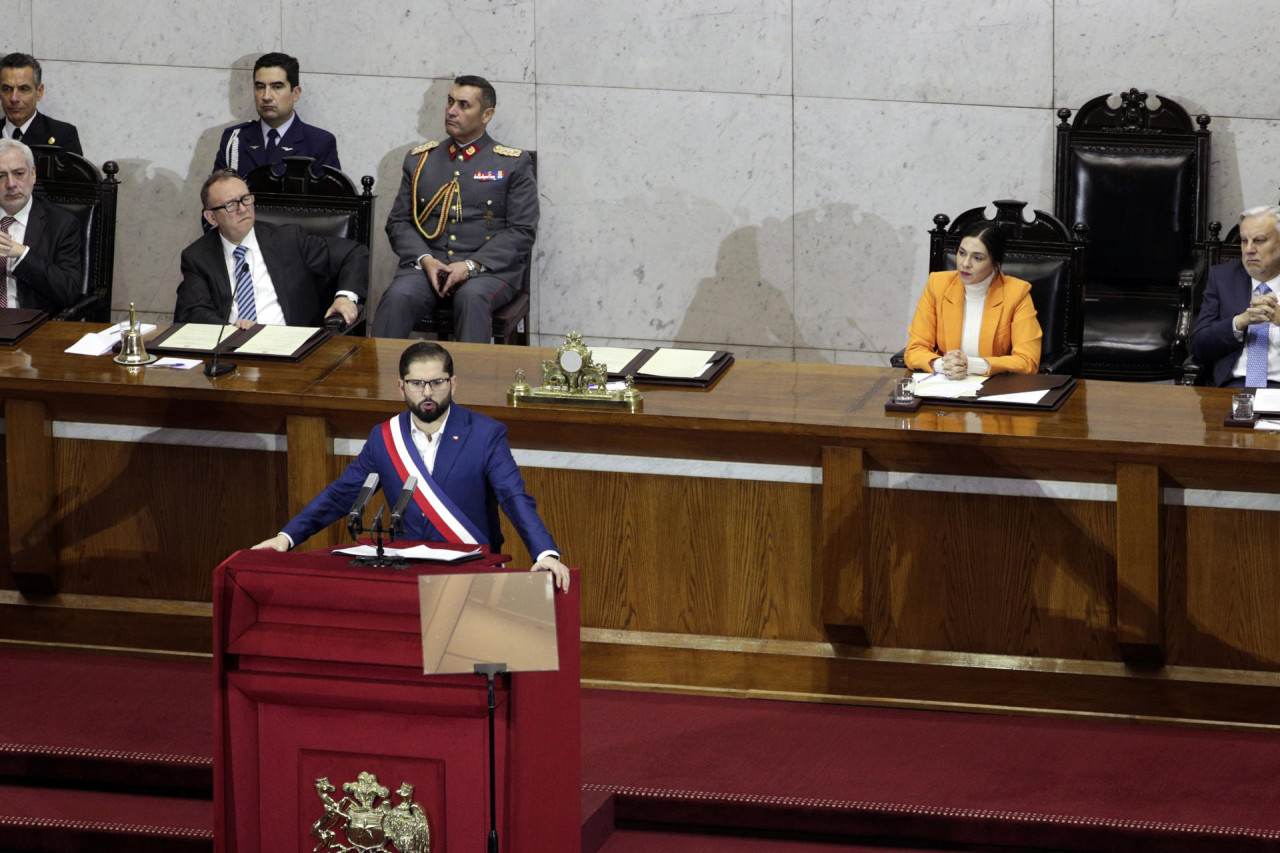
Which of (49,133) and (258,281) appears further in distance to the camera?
(49,133)

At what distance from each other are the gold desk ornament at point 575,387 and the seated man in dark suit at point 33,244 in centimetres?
219

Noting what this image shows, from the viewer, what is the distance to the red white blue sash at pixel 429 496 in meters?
3.79

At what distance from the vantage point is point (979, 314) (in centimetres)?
515

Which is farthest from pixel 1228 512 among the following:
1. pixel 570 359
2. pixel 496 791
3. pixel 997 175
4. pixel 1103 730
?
pixel 997 175

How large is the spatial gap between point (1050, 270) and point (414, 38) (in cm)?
318

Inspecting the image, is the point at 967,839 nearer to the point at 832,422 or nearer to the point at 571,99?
the point at 832,422

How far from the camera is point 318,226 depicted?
20.6 feet

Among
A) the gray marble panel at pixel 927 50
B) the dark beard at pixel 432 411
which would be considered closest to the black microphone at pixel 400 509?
the dark beard at pixel 432 411

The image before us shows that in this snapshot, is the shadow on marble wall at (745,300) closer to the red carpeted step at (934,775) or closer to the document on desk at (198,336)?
the document on desk at (198,336)

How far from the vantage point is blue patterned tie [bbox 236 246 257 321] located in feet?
19.1

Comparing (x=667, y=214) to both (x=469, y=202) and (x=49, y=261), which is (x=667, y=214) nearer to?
(x=469, y=202)

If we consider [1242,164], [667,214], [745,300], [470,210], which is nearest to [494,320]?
[470,210]

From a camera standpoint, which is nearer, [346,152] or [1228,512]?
[1228,512]

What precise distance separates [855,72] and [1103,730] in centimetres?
363
